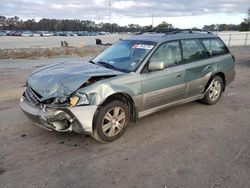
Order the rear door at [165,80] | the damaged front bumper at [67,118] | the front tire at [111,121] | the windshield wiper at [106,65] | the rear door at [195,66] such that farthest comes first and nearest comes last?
Answer: the rear door at [195,66] → the windshield wiper at [106,65] → the rear door at [165,80] → the front tire at [111,121] → the damaged front bumper at [67,118]

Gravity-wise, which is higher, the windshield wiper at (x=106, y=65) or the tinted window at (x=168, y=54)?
the tinted window at (x=168, y=54)

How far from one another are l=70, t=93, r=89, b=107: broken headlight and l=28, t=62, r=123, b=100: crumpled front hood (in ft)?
0.33

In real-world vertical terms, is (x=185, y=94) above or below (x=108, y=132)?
above

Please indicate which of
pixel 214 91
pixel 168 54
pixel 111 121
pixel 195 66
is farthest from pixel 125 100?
pixel 214 91

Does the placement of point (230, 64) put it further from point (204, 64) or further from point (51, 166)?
point (51, 166)

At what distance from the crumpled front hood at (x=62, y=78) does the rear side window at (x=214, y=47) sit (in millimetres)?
2635

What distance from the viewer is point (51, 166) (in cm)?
342

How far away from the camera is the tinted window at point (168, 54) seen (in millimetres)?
4714

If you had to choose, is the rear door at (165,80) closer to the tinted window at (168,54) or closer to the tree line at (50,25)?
the tinted window at (168,54)

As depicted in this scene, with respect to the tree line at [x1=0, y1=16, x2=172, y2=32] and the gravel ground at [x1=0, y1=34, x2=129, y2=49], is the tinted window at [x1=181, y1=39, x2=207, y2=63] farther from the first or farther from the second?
the tree line at [x1=0, y1=16, x2=172, y2=32]

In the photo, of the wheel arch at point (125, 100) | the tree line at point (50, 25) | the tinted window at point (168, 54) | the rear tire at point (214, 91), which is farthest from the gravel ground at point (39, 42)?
the tree line at point (50, 25)

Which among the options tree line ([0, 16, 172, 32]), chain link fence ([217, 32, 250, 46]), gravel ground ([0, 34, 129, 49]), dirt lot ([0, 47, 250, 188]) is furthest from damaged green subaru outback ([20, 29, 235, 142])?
tree line ([0, 16, 172, 32])

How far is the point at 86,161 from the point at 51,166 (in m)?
0.46

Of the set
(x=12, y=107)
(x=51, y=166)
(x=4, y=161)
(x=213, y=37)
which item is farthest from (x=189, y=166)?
(x=12, y=107)
